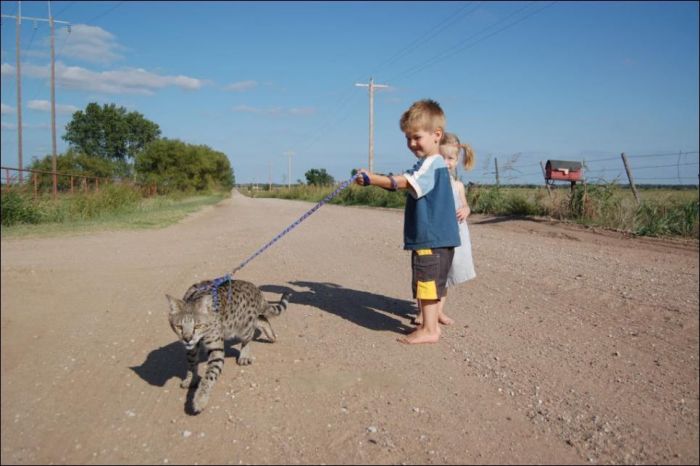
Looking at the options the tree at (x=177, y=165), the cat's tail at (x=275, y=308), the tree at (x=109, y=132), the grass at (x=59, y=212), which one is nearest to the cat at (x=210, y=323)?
the cat's tail at (x=275, y=308)

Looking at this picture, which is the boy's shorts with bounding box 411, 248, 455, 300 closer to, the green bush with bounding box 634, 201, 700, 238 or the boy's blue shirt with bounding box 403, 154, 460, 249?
the boy's blue shirt with bounding box 403, 154, 460, 249

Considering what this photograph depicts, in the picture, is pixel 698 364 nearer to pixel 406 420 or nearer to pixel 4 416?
pixel 406 420

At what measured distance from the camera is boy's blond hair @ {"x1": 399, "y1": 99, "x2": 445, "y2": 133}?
3.94 metres

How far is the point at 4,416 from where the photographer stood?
1717 mm

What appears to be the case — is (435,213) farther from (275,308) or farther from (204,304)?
(204,304)

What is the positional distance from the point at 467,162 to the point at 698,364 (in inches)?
104

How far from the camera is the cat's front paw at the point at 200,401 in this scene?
2.85 meters

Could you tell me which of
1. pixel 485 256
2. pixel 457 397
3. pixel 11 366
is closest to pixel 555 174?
pixel 485 256

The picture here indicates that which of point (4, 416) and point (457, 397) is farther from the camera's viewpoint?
point (457, 397)

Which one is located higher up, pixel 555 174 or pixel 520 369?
pixel 555 174

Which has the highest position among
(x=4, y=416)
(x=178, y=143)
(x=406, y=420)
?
(x=178, y=143)

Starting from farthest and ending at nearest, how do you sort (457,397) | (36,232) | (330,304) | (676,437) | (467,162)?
(330,304)
(467,162)
(457,397)
(676,437)
(36,232)

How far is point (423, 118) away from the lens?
3939 millimetres

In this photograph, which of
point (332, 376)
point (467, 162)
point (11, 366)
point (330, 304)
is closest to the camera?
point (11, 366)
